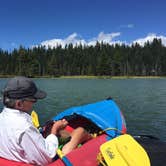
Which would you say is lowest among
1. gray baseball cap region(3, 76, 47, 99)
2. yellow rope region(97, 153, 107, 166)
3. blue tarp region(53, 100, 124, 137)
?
yellow rope region(97, 153, 107, 166)

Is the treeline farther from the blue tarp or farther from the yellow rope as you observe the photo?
the yellow rope

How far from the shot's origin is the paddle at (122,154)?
513cm

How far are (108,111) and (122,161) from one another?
217 centimetres

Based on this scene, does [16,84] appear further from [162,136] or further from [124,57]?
[124,57]

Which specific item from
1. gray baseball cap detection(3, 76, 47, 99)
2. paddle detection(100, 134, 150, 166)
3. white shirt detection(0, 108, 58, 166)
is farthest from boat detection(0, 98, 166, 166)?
gray baseball cap detection(3, 76, 47, 99)

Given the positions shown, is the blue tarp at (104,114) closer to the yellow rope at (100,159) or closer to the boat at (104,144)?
the boat at (104,144)

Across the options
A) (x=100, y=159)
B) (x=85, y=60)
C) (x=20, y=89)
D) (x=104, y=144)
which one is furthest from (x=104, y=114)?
(x=85, y=60)

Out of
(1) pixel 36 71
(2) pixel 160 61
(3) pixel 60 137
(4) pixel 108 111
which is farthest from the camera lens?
(2) pixel 160 61

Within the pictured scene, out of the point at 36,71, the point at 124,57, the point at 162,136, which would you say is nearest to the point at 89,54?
the point at 124,57

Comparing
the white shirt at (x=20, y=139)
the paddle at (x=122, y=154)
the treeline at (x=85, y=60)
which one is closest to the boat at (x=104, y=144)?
the paddle at (x=122, y=154)

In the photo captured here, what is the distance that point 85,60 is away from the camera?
128500 millimetres

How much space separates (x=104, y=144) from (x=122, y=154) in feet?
A: 1.07

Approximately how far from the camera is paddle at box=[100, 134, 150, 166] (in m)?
5.13

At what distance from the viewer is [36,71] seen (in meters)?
122
